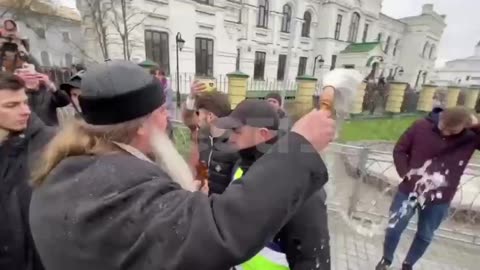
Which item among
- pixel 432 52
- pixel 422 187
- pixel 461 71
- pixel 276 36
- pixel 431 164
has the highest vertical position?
pixel 432 52

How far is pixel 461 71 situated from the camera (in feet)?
160

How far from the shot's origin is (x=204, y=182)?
96.7 inches

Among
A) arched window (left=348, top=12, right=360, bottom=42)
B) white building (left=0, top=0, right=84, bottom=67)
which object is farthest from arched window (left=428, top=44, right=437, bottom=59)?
white building (left=0, top=0, right=84, bottom=67)

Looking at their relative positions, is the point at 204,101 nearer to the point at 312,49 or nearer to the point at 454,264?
the point at 454,264

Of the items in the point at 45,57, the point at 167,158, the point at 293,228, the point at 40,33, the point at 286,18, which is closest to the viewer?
the point at 167,158

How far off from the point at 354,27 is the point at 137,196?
3358cm

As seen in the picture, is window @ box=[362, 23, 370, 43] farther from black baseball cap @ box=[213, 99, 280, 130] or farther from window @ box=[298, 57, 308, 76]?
black baseball cap @ box=[213, 99, 280, 130]

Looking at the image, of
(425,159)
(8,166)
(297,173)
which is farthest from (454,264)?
(8,166)

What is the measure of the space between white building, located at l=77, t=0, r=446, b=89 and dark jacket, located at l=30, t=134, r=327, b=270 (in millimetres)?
12300

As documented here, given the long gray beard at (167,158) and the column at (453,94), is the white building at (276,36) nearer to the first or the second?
the column at (453,94)

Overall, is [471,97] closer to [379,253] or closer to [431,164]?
[379,253]

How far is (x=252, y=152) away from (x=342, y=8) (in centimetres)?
3038

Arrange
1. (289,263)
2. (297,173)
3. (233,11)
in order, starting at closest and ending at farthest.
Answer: (297,173) → (289,263) → (233,11)

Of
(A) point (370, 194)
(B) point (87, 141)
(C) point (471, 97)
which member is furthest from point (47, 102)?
(C) point (471, 97)
